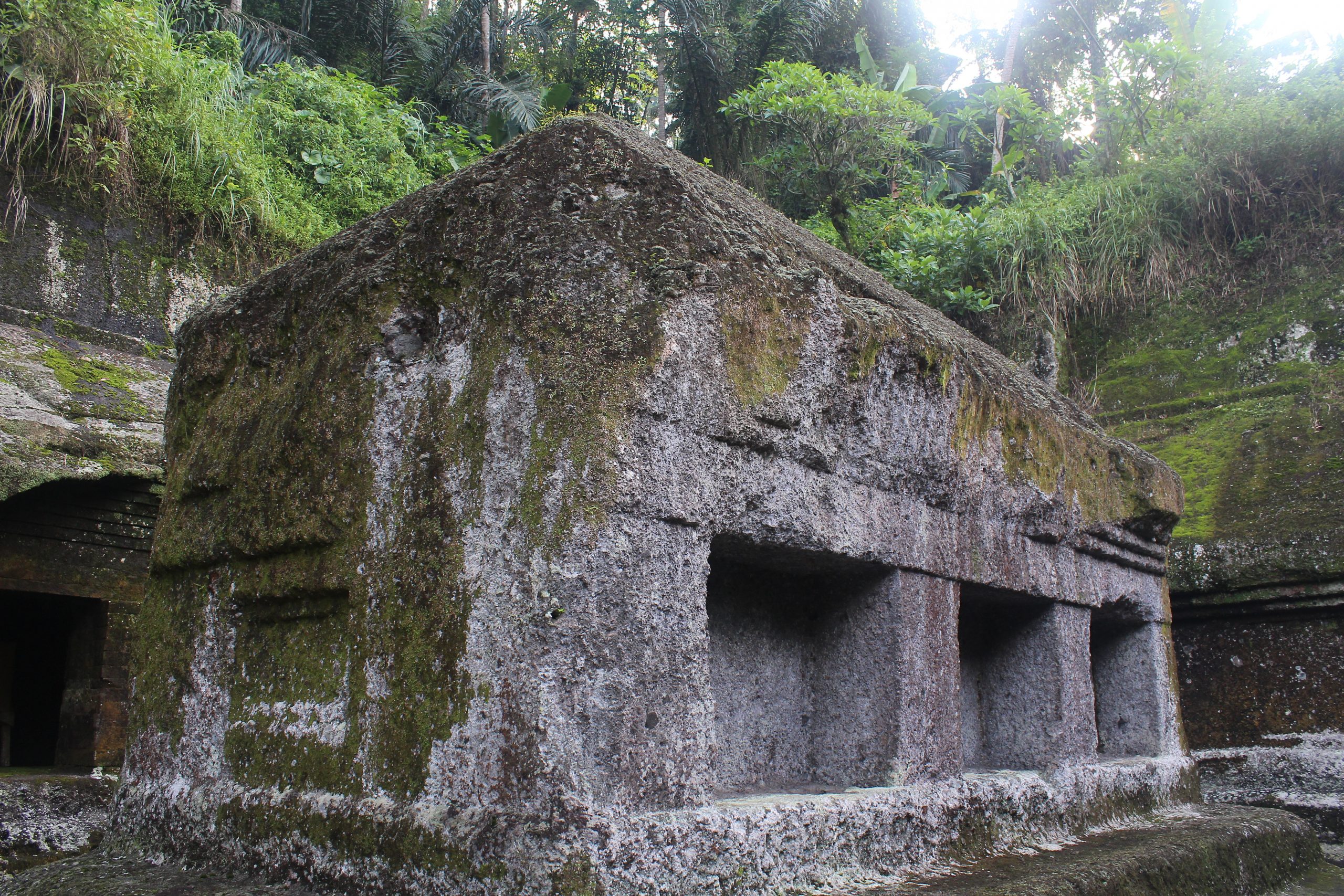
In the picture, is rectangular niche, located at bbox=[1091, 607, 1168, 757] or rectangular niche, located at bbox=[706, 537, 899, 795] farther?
rectangular niche, located at bbox=[1091, 607, 1168, 757]

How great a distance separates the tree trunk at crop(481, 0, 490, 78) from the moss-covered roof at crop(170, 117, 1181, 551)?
1369 cm

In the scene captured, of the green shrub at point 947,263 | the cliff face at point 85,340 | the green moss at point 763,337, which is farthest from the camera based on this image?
the green shrub at point 947,263

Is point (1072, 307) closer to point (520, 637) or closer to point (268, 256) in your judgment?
point (268, 256)

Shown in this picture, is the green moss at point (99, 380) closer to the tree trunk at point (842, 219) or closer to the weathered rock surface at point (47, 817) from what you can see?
the weathered rock surface at point (47, 817)

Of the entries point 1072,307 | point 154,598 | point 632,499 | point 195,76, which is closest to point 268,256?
point 195,76

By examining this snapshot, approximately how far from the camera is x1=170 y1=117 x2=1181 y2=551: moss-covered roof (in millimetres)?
1764

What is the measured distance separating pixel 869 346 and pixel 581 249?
77 cm

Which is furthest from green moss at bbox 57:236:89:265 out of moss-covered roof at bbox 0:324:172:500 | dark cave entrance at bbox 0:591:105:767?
dark cave entrance at bbox 0:591:105:767

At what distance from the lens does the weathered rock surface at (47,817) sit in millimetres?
3014

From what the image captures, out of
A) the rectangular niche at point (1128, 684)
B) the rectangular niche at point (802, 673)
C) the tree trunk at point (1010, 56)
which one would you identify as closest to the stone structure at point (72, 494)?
the rectangular niche at point (802, 673)

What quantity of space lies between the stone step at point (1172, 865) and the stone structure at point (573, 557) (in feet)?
0.38

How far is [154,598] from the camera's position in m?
2.32

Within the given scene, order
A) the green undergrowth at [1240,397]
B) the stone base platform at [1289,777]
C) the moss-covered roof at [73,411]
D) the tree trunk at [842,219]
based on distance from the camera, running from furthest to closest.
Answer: the tree trunk at [842,219] → the green undergrowth at [1240,397] → the stone base platform at [1289,777] → the moss-covered roof at [73,411]

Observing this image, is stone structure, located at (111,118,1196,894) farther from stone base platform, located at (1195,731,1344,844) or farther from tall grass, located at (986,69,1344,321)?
tall grass, located at (986,69,1344,321)
